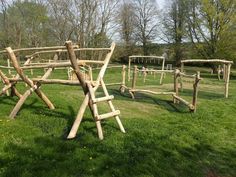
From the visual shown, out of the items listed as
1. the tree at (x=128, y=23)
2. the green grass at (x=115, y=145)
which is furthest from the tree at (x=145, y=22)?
the green grass at (x=115, y=145)

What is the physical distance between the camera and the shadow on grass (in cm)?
552

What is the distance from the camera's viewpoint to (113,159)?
6078 mm

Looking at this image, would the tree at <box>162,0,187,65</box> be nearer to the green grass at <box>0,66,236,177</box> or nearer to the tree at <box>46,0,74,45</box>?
the tree at <box>46,0,74,45</box>

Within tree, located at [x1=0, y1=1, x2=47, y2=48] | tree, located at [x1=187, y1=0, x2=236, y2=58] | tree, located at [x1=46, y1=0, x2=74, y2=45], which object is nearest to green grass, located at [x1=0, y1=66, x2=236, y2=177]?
tree, located at [x1=187, y1=0, x2=236, y2=58]

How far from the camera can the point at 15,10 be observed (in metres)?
46.0

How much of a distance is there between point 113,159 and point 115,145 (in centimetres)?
70

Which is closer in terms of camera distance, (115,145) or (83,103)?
(115,145)

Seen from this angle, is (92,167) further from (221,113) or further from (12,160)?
(221,113)

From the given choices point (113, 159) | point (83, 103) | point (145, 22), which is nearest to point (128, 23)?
point (145, 22)

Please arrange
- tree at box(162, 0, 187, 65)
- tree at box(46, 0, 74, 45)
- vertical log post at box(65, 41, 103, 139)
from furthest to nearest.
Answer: tree at box(162, 0, 187, 65)
tree at box(46, 0, 74, 45)
vertical log post at box(65, 41, 103, 139)

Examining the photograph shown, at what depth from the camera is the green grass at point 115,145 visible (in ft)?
18.6

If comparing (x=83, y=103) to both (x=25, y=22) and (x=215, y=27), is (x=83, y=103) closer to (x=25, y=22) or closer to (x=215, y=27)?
(x=215, y=27)

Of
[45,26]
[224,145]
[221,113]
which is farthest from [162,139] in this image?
[45,26]

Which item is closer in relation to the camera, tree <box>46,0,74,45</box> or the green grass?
the green grass
